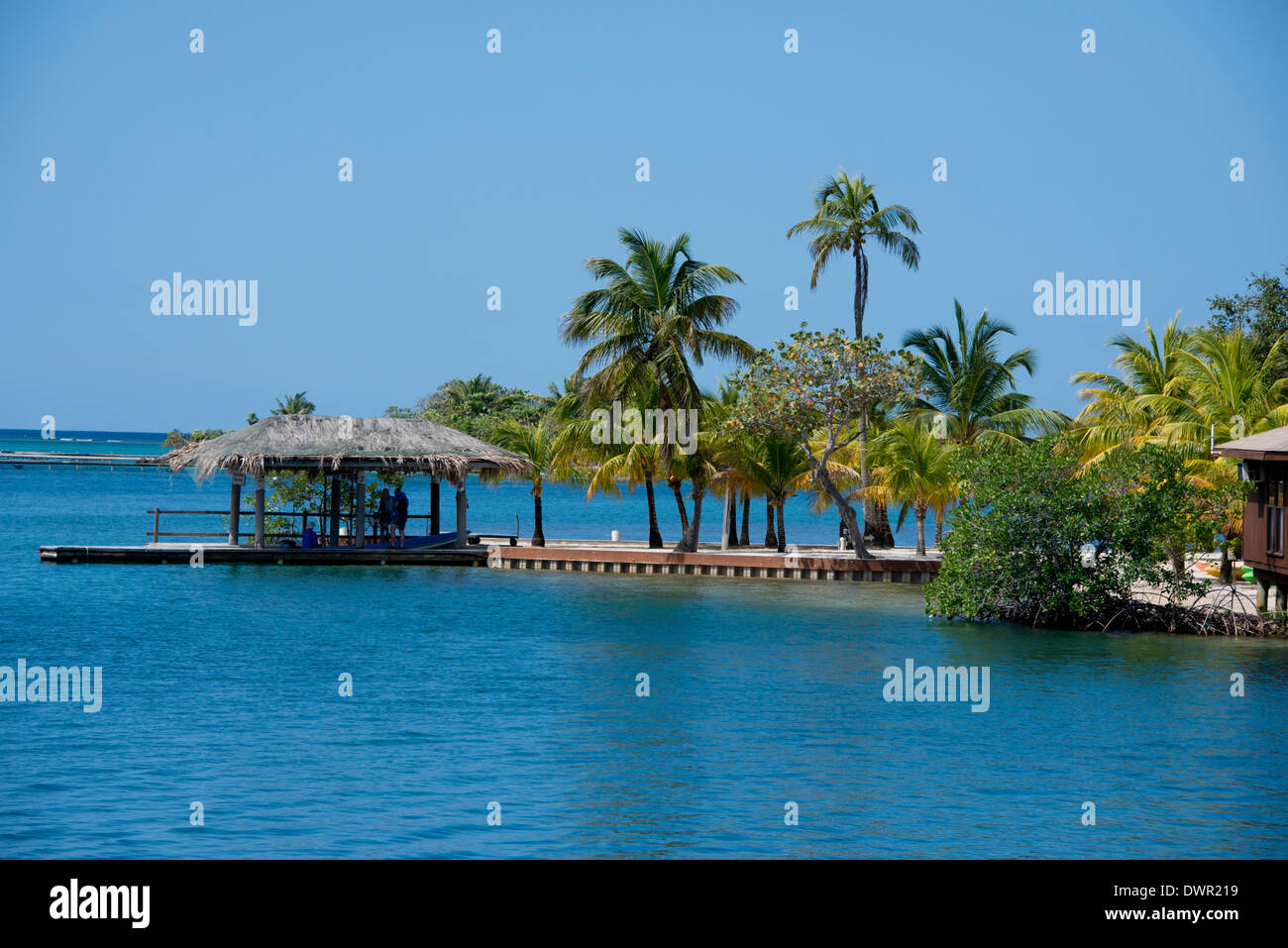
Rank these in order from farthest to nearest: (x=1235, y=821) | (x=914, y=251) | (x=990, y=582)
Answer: (x=914, y=251), (x=990, y=582), (x=1235, y=821)

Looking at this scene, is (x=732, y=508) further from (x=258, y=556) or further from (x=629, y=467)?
(x=258, y=556)

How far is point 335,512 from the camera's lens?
41.2 meters

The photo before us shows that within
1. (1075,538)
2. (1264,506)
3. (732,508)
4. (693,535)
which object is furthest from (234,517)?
(1264,506)

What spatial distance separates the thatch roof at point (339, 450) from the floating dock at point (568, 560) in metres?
2.48

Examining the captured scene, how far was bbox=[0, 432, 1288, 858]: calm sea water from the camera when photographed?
44.6ft

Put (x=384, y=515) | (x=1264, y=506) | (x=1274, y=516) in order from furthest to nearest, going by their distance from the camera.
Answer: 1. (x=384, y=515)
2. (x=1264, y=506)
3. (x=1274, y=516)

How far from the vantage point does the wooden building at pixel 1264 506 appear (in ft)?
80.9

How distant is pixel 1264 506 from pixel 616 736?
48.5 ft

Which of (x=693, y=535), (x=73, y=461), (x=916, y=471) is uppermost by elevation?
(x=73, y=461)

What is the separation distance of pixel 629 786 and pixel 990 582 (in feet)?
47.5
